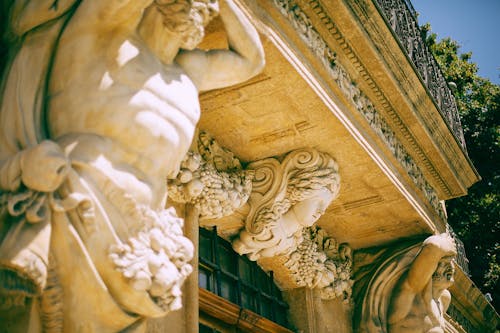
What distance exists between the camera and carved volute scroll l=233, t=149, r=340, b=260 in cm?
482

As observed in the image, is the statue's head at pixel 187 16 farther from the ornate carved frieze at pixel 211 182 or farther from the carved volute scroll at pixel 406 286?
the carved volute scroll at pixel 406 286

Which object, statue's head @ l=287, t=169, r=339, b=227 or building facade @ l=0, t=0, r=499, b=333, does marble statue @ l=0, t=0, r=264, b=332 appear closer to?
building facade @ l=0, t=0, r=499, b=333

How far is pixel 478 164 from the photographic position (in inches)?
466

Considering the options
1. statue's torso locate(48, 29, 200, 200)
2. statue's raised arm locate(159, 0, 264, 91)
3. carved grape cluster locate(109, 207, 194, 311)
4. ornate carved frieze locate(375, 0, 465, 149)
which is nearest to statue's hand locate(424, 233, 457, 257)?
ornate carved frieze locate(375, 0, 465, 149)

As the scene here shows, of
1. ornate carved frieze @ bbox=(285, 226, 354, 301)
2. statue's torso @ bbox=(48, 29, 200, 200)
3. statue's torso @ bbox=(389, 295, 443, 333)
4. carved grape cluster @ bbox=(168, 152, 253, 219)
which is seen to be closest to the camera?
statue's torso @ bbox=(48, 29, 200, 200)

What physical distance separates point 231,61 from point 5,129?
1095 millimetres

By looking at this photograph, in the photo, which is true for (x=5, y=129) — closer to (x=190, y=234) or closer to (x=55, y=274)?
(x=55, y=274)

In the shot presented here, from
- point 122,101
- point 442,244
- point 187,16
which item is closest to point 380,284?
point 442,244

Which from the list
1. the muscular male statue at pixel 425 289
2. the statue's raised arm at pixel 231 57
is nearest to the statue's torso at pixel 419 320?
the muscular male statue at pixel 425 289

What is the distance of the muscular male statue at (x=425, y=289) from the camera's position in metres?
5.82

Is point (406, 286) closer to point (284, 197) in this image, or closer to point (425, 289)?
point (425, 289)

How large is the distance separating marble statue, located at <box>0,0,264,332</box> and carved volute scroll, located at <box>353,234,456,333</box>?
3331 mm

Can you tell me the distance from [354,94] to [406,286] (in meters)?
1.85

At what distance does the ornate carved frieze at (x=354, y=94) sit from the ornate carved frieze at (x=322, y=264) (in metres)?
0.85
